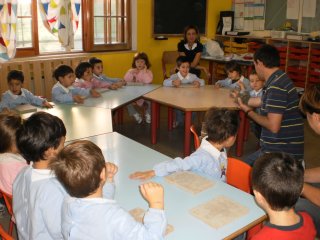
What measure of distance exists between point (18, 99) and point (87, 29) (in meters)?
2.29

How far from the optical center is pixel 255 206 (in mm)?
1737

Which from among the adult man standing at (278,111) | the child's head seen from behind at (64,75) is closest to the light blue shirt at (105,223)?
the adult man standing at (278,111)

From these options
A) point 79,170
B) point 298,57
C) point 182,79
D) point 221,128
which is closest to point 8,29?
point 182,79

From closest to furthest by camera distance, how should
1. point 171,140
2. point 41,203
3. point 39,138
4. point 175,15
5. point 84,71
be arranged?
point 41,203 → point 39,138 → point 84,71 → point 171,140 → point 175,15

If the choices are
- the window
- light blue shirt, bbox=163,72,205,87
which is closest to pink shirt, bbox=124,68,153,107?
light blue shirt, bbox=163,72,205,87

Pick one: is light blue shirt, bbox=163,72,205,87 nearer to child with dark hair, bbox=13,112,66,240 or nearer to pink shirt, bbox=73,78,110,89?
pink shirt, bbox=73,78,110,89

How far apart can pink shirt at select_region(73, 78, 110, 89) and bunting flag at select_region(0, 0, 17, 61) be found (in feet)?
3.17

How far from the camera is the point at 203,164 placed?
2094 mm

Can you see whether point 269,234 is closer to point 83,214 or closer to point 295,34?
point 83,214

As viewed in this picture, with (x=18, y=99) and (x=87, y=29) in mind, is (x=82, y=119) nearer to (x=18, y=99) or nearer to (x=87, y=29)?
(x=18, y=99)

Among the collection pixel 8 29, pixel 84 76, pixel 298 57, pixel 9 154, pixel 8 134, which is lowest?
pixel 9 154

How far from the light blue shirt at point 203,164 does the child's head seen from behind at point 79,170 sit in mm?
726

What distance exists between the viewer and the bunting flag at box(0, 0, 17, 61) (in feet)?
14.7

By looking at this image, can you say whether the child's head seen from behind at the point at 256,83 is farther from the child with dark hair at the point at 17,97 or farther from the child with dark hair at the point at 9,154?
the child with dark hair at the point at 9,154
